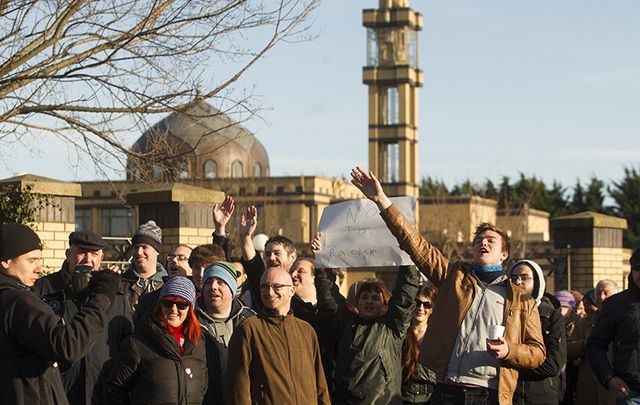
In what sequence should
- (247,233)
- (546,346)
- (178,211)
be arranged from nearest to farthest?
(546,346)
(247,233)
(178,211)

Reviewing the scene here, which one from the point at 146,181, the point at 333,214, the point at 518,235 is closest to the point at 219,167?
the point at 518,235

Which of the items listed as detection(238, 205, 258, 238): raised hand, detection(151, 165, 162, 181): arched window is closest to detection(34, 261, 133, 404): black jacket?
detection(238, 205, 258, 238): raised hand

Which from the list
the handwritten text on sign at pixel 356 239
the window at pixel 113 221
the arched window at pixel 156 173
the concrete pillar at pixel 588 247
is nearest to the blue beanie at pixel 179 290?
the handwritten text on sign at pixel 356 239

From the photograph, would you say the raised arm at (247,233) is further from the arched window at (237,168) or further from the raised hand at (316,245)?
the arched window at (237,168)

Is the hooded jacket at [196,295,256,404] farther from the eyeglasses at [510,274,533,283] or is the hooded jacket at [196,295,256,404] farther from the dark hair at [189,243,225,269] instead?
the eyeglasses at [510,274,533,283]

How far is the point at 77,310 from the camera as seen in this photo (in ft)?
26.6

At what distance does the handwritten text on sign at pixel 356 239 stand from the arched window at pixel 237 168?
226 ft

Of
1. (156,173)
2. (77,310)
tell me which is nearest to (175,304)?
(77,310)

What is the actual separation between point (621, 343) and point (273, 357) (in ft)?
8.23

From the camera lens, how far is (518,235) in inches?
2440

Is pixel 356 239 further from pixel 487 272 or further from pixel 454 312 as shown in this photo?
pixel 454 312

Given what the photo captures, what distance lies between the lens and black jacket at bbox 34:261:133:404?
811 cm

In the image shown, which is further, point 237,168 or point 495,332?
point 237,168

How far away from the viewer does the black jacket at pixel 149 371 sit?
7562mm
